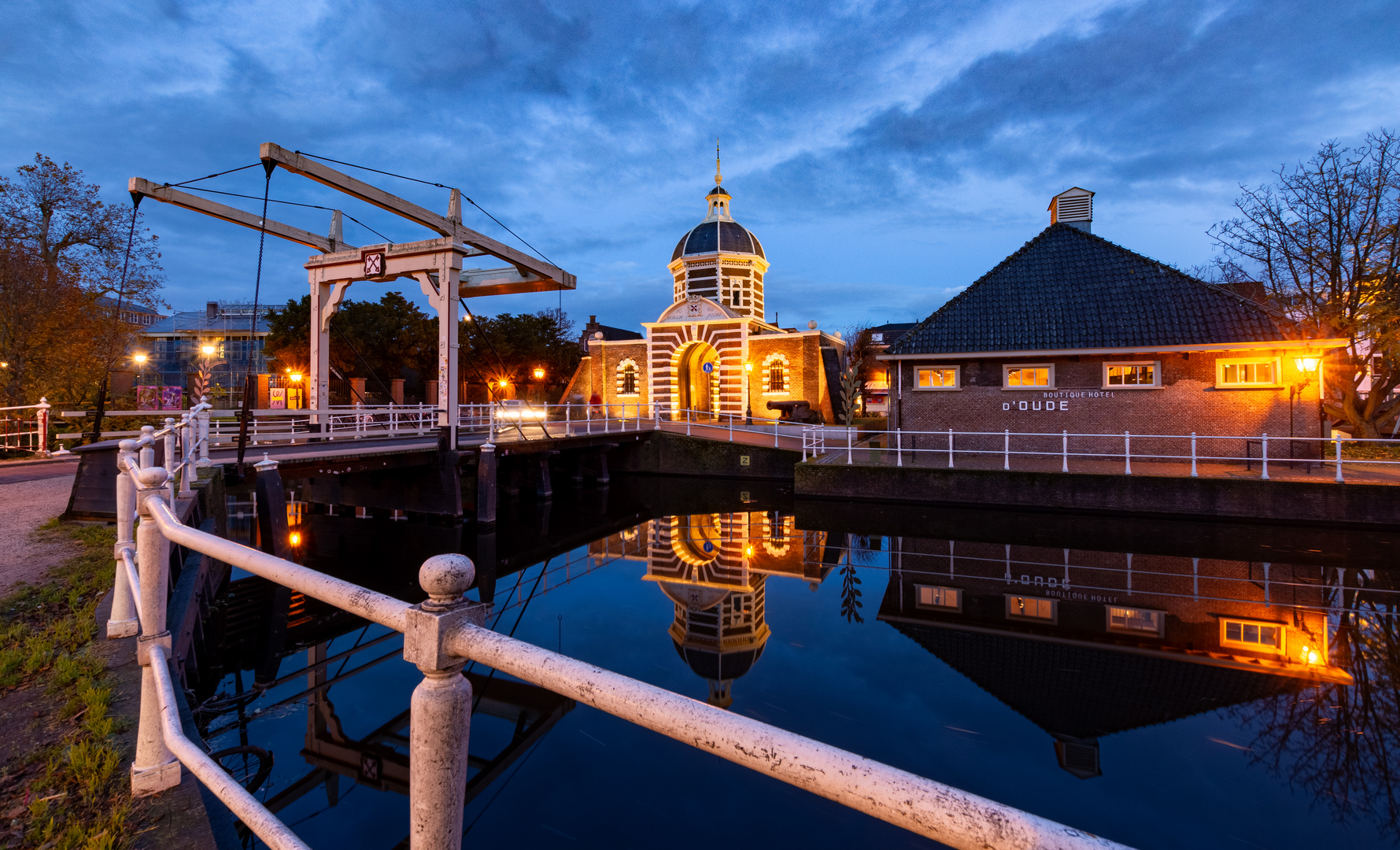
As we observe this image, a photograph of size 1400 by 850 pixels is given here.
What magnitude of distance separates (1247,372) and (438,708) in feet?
65.5

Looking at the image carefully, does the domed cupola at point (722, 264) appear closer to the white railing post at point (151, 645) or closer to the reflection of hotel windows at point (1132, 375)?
the reflection of hotel windows at point (1132, 375)

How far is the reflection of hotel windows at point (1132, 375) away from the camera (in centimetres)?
1619

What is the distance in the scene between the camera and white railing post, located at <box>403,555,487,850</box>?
1.35 meters

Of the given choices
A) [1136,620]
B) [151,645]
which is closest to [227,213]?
[151,645]

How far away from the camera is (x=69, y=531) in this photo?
7.04 meters

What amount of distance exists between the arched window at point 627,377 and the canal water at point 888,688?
21.2 meters

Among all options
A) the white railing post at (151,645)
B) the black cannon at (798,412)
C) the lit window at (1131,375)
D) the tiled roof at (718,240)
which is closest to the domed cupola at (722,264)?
the tiled roof at (718,240)

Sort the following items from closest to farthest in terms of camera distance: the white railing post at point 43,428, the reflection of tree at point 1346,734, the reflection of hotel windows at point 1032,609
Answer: the reflection of tree at point 1346,734
the reflection of hotel windows at point 1032,609
the white railing post at point 43,428

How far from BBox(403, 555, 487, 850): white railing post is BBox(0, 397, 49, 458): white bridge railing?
19.3 metres

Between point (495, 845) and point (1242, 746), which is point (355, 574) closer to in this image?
point (495, 845)

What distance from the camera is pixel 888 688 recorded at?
596 cm

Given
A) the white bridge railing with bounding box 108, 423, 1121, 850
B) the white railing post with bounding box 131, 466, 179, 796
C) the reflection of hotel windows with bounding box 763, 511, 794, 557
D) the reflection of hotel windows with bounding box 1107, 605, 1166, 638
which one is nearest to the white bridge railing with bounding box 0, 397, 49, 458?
the reflection of hotel windows with bounding box 763, 511, 794, 557

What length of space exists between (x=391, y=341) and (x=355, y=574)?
31.5m

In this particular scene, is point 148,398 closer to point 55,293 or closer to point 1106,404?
point 55,293
